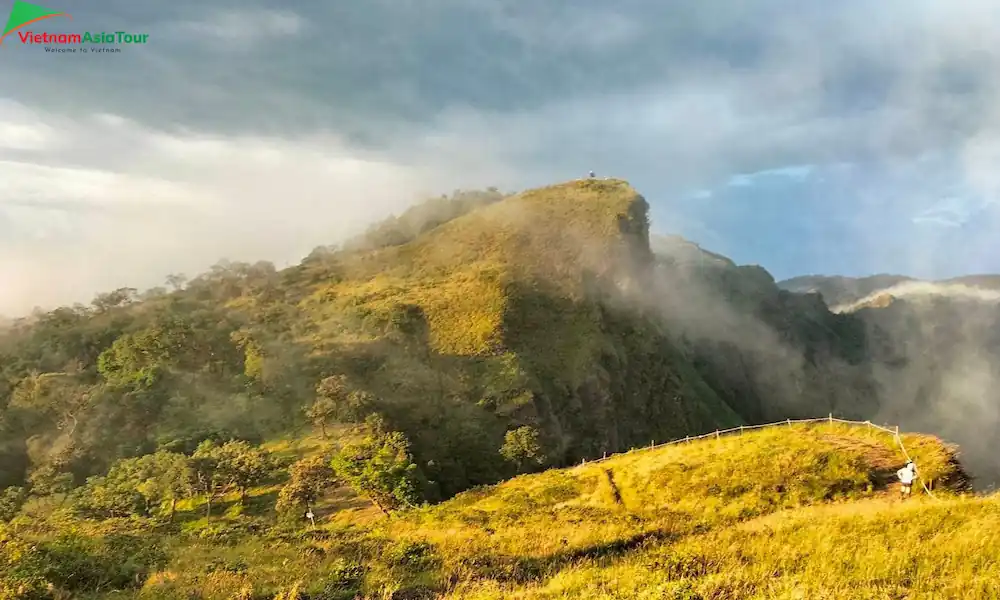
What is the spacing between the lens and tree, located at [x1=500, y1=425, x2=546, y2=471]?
69625 millimetres

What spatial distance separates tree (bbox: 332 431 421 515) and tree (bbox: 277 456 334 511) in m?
1.31

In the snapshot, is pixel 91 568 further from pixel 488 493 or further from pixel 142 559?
pixel 488 493

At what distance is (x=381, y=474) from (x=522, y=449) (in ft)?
78.0

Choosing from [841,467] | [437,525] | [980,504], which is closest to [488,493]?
[437,525]

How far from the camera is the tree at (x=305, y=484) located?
49.6m

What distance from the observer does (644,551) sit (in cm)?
1834

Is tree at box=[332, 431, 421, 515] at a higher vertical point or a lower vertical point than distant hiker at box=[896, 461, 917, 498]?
lower

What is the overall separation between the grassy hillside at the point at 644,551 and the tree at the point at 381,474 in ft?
60.2

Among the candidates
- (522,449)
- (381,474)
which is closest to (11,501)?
(381,474)

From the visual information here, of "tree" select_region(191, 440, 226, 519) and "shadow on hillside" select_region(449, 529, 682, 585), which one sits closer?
"shadow on hillside" select_region(449, 529, 682, 585)

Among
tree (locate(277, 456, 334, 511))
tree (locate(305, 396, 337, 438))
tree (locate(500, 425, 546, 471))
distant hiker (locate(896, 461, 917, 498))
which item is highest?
distant hiker (locate(896, 461, 917, 498))

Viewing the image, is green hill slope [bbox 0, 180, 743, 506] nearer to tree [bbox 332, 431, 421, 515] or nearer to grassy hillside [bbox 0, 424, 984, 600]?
tree [bbox 332, 431, 421, 515]

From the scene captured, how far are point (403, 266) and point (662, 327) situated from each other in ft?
218

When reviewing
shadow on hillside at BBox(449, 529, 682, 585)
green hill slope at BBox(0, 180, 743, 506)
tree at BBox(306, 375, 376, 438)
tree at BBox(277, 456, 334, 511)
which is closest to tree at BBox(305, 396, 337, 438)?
tree at BBox(306, 375, 376, 438)
